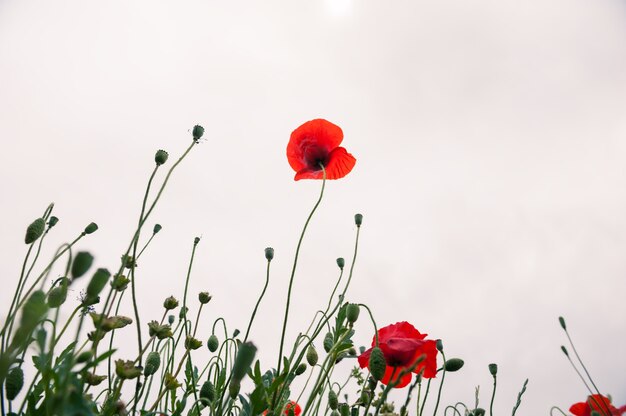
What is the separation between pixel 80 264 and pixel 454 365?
1.56m

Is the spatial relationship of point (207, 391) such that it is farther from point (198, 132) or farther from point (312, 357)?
point (198, 132)

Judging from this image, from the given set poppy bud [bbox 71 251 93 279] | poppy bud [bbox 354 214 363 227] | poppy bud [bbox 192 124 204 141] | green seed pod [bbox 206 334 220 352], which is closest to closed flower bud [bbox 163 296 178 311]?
green seed pod [bbox 206 334 220 352]

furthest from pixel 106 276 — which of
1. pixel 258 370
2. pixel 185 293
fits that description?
pixel 185 293

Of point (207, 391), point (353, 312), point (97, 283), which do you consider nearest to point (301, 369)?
point (353, 312)

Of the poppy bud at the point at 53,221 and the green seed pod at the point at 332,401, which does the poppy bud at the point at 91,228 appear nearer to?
the poppy bud at the point at 53,221

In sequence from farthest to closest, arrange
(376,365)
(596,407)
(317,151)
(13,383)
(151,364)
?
(317,151), (596,407), (151,364), (376,365), (13,383)

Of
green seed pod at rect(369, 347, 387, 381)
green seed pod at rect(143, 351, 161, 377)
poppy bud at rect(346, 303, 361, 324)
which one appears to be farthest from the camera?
poppy bud at rect(346, 303, 361, 324)

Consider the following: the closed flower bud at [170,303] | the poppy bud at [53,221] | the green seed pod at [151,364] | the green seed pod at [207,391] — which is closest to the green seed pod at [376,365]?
the green seed pod at [207,391]

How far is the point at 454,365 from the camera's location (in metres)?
1.82

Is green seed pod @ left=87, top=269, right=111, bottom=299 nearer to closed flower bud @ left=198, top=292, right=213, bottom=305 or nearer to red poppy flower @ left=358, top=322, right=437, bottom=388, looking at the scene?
red poppy flower @ left=358, top=322, right=437, bottom=388

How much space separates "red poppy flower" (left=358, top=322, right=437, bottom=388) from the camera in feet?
5.25

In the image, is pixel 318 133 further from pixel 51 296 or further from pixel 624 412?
pixel 624 412

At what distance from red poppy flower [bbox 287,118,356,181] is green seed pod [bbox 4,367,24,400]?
6.35ft

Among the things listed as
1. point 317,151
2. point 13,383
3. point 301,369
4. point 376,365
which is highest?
point 317,151
